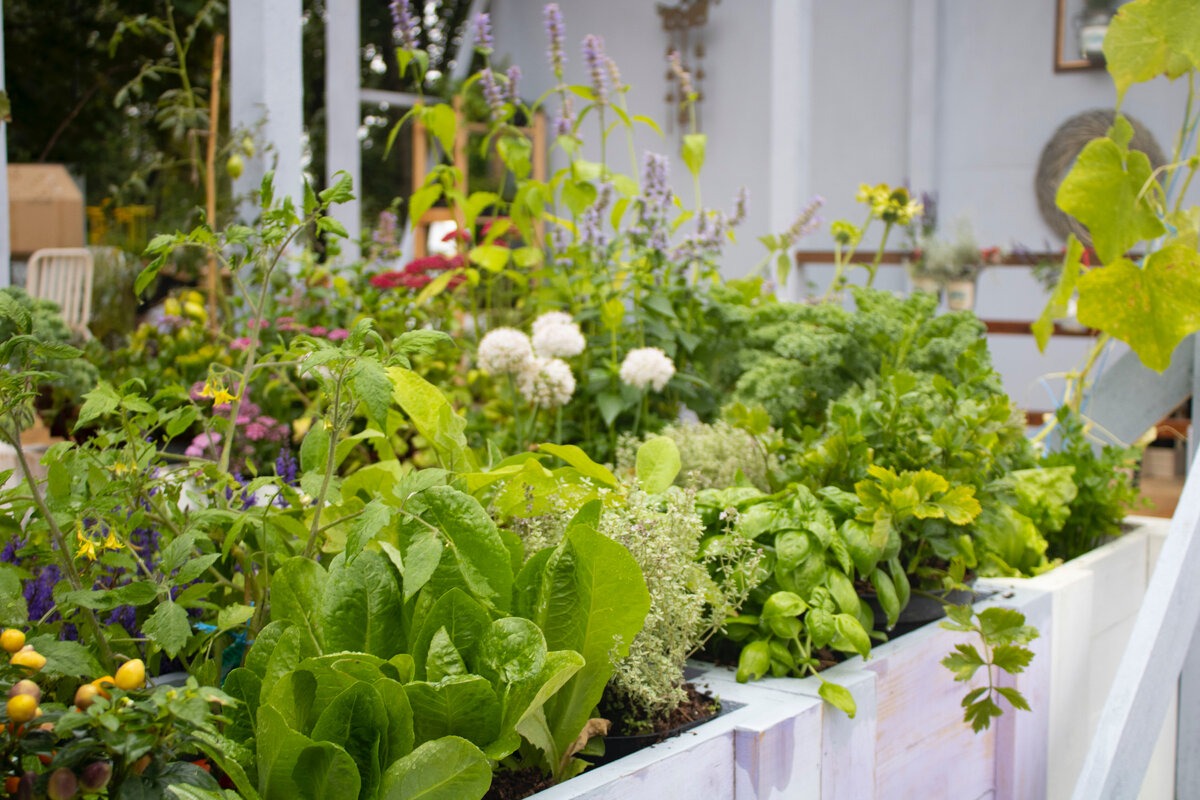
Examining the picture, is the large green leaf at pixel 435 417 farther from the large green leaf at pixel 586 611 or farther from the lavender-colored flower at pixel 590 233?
the lavender-colored flower at pixel 590 233

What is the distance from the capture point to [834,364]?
1744 mm

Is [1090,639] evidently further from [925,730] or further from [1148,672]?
[925,730]

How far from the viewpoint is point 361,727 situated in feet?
2.50

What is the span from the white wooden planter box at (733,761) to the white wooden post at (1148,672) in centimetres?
35

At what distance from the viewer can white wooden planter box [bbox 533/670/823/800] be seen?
2.71ft

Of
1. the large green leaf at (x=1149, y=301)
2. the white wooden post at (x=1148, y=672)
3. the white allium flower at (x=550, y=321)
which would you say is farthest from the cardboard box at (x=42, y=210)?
the white wooden post at (x=1148, y=672)

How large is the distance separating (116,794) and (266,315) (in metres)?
2.00

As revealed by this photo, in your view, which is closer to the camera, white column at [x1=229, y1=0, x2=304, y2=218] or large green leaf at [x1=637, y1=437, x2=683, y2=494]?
large green leaf at [x1=637, y1=437, x2=683, y2=494]

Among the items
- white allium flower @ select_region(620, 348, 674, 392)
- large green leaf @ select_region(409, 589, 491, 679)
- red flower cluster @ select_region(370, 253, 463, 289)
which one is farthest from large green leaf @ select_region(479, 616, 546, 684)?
red flower cluster @ select_region(370, 253, 463, 289)

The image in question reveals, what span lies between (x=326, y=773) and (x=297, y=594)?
0.71ft

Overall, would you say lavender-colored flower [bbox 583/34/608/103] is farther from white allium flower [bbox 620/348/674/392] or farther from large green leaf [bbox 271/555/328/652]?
large green leaf [bbox 271/555/328/652]

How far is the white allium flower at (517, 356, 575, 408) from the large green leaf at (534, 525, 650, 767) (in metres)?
0.74

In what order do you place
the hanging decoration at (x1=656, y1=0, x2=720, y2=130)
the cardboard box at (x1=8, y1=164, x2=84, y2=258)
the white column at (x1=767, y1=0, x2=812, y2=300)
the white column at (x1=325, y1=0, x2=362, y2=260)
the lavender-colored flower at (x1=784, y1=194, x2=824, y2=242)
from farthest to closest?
the hanging decoration at (x1=656, y1=0, x2=720, y2=130), the cardboard box at (x1=8, y1=164, x2=84, y2=258), the white column at (x1=325, y1=0, x2=362, y2=260), the white column at (x1=767, y1=0, x2=812, y2=300), the lavender-colored flower at (x1=784, y1=194, x2=824, y2=242)

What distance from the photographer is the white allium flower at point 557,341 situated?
168cm
